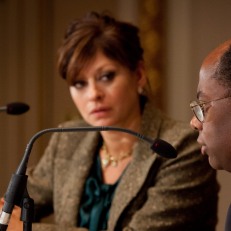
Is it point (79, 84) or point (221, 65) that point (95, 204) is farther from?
point (221, 65)

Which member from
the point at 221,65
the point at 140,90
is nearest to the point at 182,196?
the point at 140,90

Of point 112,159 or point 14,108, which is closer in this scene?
point 14,108

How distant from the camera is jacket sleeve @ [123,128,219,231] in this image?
155 cm

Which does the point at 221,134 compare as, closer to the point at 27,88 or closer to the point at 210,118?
the point at 210,118

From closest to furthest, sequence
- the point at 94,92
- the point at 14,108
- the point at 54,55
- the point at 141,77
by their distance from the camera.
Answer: the point at 14,108 < the point at 94,92 < the point at 141,77 < the point at 54,55

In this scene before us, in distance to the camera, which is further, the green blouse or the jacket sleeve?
the green blouse

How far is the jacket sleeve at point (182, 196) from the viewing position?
155cm

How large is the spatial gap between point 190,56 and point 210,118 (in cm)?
160

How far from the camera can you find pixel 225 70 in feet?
3.45

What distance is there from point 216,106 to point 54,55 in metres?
2.15

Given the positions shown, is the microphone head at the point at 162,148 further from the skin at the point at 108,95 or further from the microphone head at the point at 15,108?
the skin at the point at 108,95

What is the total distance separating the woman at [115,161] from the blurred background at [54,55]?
0.89 metres

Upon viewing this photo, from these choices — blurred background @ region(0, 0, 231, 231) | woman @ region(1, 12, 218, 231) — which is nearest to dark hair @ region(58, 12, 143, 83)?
woman @ region(1, 12, 218, 231)

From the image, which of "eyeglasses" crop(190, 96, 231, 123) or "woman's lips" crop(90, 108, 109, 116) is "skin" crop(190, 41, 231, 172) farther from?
"woman's lips" crop(90, 108, 109, 116)
